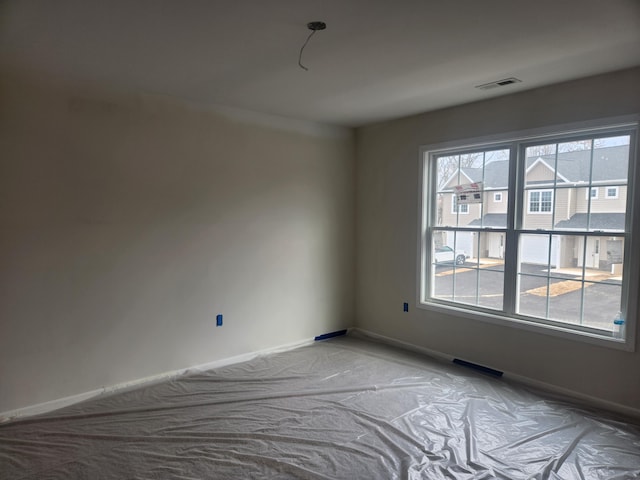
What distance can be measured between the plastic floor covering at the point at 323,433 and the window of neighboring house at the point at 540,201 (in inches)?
59.1

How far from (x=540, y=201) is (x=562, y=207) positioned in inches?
7.0

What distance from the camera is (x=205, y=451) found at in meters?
2.42

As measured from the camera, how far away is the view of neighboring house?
9.69ft

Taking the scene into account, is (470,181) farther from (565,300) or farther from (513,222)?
(565,300)

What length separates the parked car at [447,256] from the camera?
13.0 feet

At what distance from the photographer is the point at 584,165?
3086 mm

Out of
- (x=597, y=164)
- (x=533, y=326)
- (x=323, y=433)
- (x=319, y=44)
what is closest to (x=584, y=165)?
(x=597, y=164)

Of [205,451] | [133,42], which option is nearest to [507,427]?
[205,451]

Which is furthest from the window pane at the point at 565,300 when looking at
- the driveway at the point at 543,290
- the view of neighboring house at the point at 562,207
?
the view of neighboring house at the point at 562,207

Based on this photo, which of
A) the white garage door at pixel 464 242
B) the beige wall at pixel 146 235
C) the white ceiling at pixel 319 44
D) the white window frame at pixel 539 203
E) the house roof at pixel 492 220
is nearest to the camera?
the white ceiling at pixel 319 44

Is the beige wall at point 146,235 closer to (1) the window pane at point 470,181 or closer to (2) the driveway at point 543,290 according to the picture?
(1) the window pane at point 470,181

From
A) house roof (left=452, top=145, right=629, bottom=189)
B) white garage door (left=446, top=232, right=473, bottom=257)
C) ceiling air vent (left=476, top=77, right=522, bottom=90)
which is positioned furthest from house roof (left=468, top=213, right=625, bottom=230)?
ceiling air vent (left=476, top=77, right=522, bottom=90)

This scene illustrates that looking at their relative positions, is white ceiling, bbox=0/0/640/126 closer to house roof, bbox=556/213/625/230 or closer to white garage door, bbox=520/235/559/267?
house roof, bbox=556/213/625/230

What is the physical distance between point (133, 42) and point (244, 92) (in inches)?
42.8
